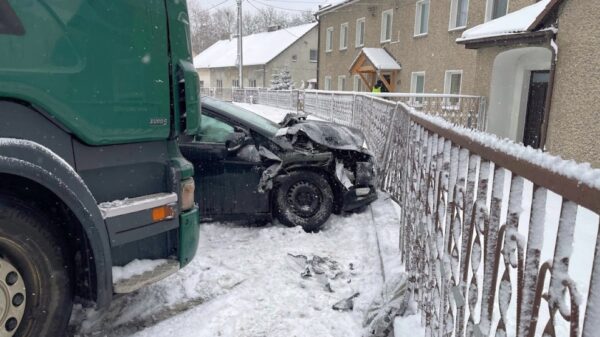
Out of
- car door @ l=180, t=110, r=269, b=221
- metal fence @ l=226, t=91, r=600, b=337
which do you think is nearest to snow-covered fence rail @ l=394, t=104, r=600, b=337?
metal fence @ l=226, t=91, r=600, b=337

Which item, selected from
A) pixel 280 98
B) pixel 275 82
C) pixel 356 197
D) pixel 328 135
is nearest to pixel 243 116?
pixel 328 135

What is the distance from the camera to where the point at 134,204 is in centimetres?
268

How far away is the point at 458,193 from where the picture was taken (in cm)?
207

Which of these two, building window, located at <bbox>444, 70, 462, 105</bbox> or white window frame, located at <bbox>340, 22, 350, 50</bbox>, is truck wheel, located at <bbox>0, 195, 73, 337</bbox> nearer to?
building window, located at <bbox>444, 70, 462, 105</bbox>

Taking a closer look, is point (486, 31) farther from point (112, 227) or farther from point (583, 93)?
point (112, 227)

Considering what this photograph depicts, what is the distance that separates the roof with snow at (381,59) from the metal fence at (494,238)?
18.7m

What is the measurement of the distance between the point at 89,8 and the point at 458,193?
214 cm

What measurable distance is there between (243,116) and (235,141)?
0.49 m

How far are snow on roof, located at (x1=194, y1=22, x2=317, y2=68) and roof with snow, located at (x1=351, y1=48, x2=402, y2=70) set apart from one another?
75.6 ft

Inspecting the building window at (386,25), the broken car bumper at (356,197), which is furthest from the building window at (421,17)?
the broken car bumper at (356,197)

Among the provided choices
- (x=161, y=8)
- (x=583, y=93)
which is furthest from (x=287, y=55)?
(x=161, y=8)

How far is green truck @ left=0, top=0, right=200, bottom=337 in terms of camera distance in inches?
87.3

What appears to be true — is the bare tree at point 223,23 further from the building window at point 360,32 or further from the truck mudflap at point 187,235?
the truck mudflap at point 187,235

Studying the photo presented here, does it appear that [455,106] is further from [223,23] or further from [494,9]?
[223,23]
